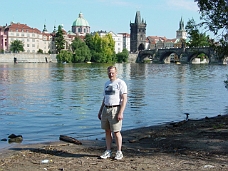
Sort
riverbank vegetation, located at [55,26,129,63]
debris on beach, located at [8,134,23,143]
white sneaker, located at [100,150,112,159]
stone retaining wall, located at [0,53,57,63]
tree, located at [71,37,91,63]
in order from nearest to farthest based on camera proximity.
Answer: white sneaker, located at [100,150,112,159]
debris on beach, located at [8,134,23,143]
tree, located at [71,37,91,63]
riverbank vegetation, located at [55,26,129,63]
stone retaining wall, located at [0,53,57,63]

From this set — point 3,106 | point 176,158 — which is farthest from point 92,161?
point 3,106

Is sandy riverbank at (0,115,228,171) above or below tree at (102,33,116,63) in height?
below

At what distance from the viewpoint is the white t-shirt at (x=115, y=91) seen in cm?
788

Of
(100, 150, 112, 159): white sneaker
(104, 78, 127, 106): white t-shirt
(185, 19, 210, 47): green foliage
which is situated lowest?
(100, 150, 112, 159): white sneaker

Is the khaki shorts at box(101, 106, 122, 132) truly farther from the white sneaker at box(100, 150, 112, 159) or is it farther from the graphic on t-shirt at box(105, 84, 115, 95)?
the white sneaker at box(100, 150, 112, 159)

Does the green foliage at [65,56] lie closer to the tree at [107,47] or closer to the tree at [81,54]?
the tree at [81,54]

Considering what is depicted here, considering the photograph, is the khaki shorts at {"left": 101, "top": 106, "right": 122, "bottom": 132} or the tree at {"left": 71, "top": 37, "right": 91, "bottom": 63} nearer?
the khaki shorts at {"left": 101, "top": 106, "right": 122, "bottom": 132}

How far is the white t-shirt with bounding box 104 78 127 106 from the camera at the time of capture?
7883 mm

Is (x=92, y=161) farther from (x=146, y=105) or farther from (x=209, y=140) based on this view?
(x=146, y=105)

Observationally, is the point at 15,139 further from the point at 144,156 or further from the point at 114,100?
the point at 114,100

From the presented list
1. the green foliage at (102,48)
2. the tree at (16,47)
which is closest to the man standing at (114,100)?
the green foliage at (102,48)

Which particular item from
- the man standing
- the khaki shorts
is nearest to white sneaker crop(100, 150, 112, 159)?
the man standing

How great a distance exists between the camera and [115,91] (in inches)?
311

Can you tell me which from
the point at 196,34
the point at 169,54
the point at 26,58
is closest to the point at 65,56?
the point at 26,58
